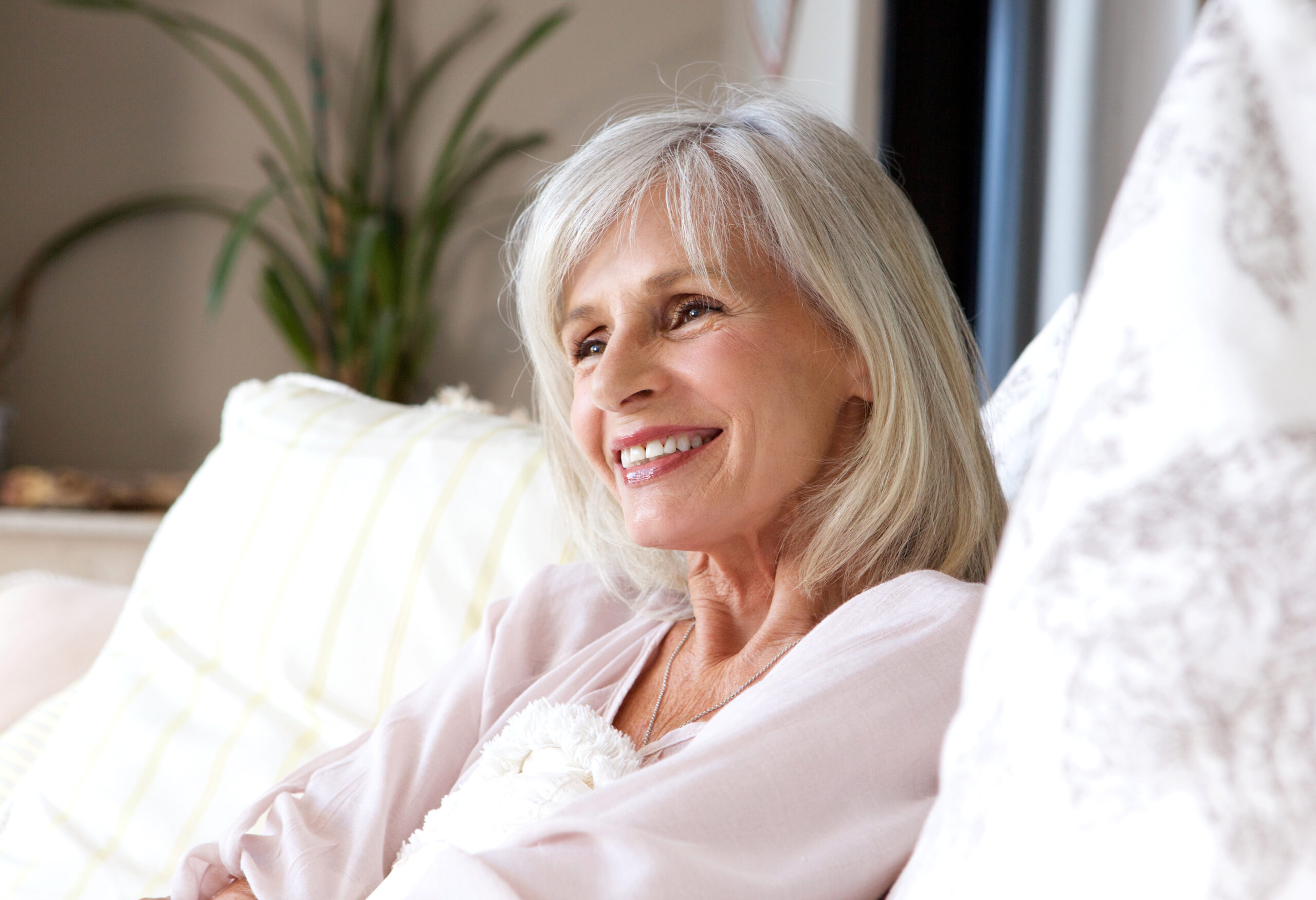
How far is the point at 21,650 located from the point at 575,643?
3.00 ft

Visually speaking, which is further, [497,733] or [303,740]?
[303,740]

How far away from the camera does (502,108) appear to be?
3863 millimetres

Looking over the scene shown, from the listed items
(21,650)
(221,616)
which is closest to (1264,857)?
(221,616)

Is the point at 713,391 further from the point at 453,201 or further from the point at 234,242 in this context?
the point at 453,201

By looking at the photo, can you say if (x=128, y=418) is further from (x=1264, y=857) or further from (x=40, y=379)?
(x=1264, y=857)

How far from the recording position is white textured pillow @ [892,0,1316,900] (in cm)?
34

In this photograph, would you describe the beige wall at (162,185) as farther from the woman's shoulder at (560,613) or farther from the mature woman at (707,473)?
the mature woman at (707,473)

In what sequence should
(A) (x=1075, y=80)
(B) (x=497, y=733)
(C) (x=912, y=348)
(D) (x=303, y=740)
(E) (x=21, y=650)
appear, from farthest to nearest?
(A) (x=1075, y=80)
(E) (x=21, y=650)
(D) (x=303, y=740)
(B) (x=497, y=733)
(C) (x=912, y=348)

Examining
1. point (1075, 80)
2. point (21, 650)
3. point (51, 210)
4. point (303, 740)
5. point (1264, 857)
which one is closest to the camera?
point (1264, 857)

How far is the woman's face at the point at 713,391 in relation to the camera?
99 cm

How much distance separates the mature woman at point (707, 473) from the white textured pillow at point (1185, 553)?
37cm

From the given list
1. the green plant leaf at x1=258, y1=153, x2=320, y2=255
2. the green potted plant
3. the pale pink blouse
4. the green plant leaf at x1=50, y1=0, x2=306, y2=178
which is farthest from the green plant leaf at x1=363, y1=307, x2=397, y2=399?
the pale pink blouse

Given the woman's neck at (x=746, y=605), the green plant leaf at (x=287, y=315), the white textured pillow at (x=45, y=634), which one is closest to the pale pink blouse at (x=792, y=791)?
the woman's neck at (x=746, y=605)

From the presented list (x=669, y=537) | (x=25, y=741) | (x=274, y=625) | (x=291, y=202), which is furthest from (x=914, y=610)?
(x=291, y=202)
